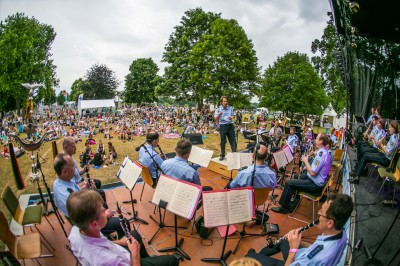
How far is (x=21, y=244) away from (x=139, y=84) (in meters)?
49.7

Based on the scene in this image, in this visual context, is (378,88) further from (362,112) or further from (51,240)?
(51,240)

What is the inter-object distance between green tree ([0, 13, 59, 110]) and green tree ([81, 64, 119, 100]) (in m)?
24.5

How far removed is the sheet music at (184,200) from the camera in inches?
118

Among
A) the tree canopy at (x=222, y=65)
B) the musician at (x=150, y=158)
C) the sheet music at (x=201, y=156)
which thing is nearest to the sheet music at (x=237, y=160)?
the sheet music at (x=201, y=156)

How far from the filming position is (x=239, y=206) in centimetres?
308

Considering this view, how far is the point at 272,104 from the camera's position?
107ft

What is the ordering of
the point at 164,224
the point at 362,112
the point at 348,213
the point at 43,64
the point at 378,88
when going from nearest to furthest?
1. the point at 348,213
2. the point at 164,224
3. the point at 378,88
4. the point at 362,112
5. the point at 43,64

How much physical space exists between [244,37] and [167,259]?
25683 millimetres

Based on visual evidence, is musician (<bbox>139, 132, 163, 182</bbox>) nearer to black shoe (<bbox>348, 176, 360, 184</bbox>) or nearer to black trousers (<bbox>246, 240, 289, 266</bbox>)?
black trousers (<bbox>246, 240, 289, 266</bbox>)

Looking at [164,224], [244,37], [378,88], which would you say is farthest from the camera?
[244,37]

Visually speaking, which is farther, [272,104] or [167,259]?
[272,104]

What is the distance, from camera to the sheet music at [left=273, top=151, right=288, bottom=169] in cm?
516

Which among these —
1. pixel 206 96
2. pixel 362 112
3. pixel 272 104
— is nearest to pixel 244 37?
pixel 206 96

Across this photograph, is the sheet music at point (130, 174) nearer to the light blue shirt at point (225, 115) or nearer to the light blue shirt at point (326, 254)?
the light blue shirt at point (326, 254)
